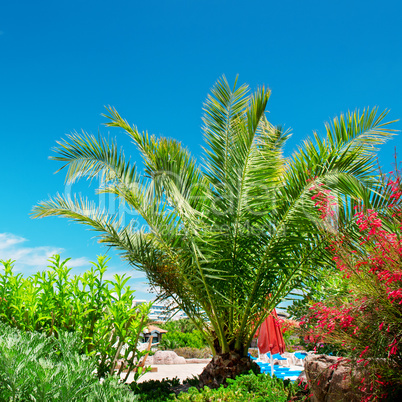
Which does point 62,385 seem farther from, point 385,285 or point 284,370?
point 284,370

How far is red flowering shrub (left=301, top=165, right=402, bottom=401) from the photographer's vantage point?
3.66m

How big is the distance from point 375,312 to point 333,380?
4.07 ft

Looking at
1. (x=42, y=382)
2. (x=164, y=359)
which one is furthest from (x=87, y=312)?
(x=164, y=359)

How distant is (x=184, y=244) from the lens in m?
6.42

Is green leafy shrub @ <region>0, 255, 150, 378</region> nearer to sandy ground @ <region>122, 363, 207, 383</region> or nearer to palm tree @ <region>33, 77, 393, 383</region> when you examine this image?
palm tree @ <region>33, 77, 393, 383</region>

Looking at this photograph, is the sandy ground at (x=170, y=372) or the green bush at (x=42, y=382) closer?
the green bush at (x=42, y=382)

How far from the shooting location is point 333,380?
451 cm

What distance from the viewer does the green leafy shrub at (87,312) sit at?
12.1 ft

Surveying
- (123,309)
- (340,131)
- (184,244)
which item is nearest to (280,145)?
(340,131)

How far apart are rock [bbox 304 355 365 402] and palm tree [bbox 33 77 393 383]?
1584mm

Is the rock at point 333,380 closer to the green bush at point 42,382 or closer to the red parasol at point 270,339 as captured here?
the green bush at point 42,382

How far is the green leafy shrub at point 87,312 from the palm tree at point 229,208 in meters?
2.04


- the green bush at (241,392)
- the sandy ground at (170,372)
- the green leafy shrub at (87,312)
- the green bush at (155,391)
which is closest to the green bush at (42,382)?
the green leafy shrub at (87,312)

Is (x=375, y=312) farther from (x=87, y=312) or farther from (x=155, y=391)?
(x=155, y=391)
